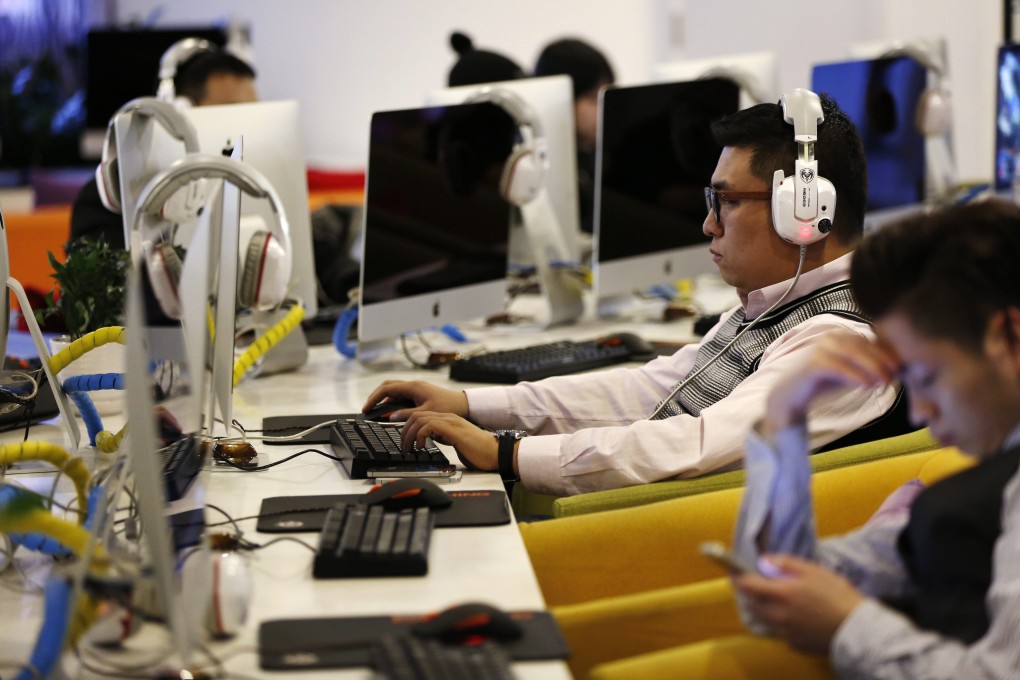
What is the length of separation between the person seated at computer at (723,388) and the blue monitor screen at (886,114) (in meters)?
1.61

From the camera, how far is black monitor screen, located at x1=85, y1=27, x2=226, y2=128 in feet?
18.8

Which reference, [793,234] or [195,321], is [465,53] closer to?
[793,234]

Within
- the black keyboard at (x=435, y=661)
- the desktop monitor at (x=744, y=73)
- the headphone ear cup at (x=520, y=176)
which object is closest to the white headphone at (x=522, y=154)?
the headphone ear cup at (x=520, y=176)

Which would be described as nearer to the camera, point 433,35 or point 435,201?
point 435,201

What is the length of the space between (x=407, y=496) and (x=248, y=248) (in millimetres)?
481

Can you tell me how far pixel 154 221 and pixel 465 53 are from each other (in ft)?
7.34

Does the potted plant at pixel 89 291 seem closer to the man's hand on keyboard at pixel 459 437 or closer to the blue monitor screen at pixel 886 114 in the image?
the man's hand on keyboard at pixel 459 437

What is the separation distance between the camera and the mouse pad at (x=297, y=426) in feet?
6.75

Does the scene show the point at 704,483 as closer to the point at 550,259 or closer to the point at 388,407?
the point at 388,407

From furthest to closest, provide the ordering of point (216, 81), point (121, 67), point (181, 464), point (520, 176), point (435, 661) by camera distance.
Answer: point (121, 67) → point (216, 81) → point (520, 176) → point (181, 464) → point (435, 661)

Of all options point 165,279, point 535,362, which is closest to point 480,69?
point 535,362

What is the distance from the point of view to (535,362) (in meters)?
2.54

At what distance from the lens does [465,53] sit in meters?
3.83

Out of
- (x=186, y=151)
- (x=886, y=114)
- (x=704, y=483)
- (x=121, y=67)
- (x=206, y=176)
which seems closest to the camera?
(x=206, y=176)
